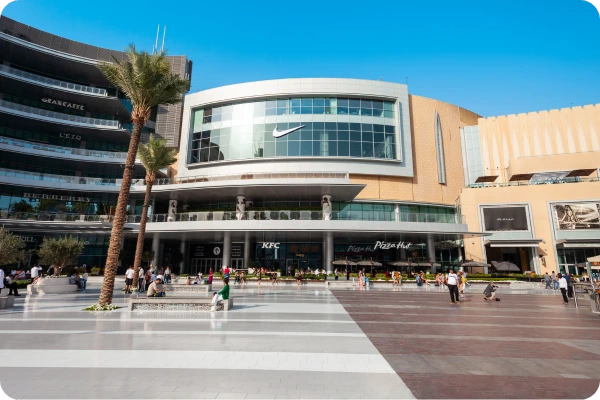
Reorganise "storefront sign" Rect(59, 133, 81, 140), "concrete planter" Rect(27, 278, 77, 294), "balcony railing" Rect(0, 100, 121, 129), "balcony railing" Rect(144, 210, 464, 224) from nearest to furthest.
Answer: "concrete planter" Rect(27, 278, 77, 294) < "balcony railing" Rect(144, 210, 464, 224) < "balcony railing" Rect(0, 100, 121, 129) < "storefront sign" Rect(59, 133, 81, 140)

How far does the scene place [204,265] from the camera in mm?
40375

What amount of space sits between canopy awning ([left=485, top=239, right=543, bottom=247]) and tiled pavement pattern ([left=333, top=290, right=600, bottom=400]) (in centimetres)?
2921

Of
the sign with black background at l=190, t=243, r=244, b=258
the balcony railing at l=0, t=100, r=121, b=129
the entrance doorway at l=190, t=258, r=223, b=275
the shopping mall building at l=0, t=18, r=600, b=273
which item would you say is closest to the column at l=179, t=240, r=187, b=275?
the shopping mall building at l=0, t=18, r=600, b=273

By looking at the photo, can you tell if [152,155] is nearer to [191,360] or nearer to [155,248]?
[155,248]

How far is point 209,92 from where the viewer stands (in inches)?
1724

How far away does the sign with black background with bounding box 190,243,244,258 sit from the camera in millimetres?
38281

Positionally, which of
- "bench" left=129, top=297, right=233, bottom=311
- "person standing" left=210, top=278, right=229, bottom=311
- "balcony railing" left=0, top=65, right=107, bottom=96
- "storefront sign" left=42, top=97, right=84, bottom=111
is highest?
"balcony railing" left=0, top=65, right=107, bottom=96

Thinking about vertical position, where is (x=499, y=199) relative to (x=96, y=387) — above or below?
above

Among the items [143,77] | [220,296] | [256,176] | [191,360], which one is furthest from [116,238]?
[256,176]

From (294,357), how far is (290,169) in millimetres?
33166

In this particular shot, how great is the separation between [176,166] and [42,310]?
108 feet

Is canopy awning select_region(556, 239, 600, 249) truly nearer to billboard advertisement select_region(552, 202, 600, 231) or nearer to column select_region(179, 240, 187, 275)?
billboard advertisement select_region(552, 202, 600, 231)

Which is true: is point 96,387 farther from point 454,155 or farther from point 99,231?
point 454,155

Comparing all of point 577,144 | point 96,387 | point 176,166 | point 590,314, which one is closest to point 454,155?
point 577,144
